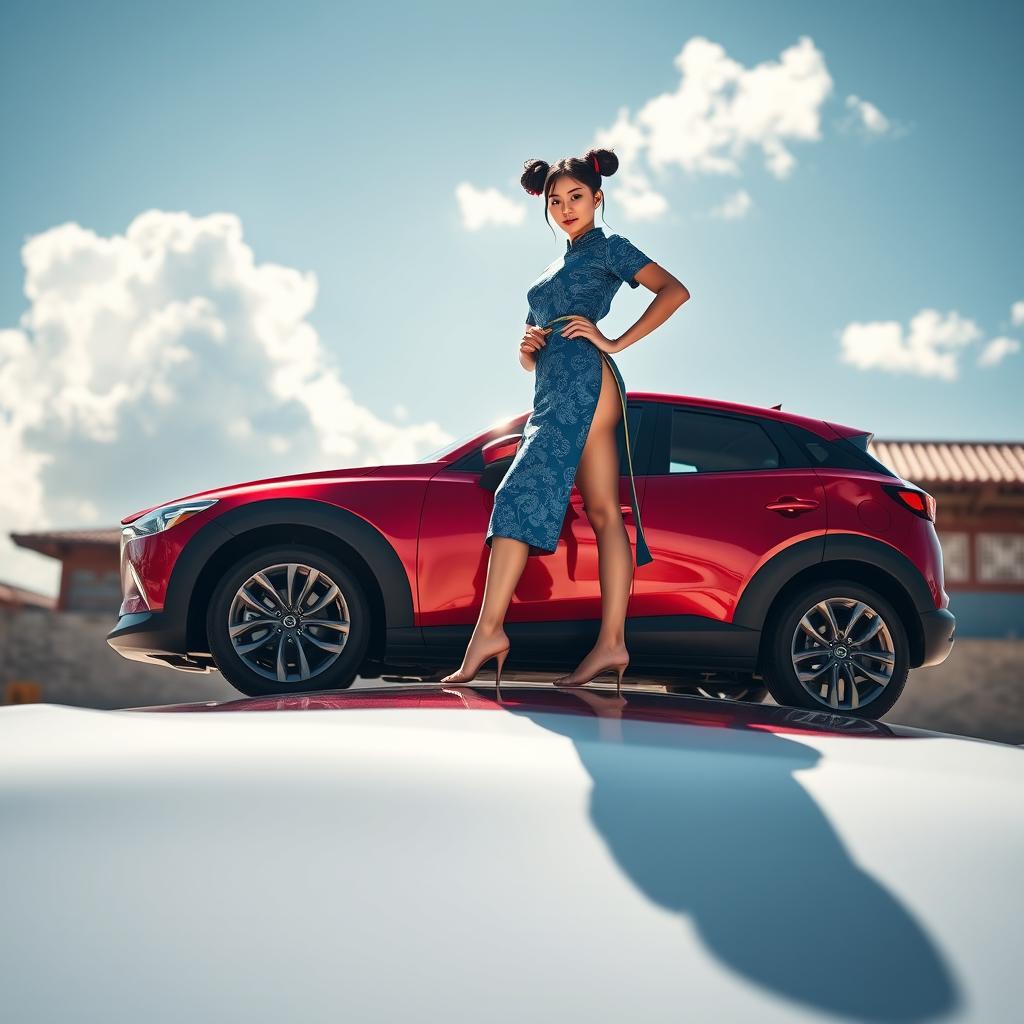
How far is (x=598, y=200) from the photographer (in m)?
2.77

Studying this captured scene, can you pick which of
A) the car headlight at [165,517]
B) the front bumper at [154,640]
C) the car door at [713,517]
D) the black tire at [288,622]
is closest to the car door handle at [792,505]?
the car door at [713,517]

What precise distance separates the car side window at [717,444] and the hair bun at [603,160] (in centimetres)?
104

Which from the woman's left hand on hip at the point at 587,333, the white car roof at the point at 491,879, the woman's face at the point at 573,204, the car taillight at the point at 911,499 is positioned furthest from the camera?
the car taillight at the point at 911,499

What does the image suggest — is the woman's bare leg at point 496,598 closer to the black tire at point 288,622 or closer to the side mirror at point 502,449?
the side mirror at point 502,449

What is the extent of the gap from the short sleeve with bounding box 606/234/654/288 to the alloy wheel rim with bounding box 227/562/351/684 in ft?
4.60

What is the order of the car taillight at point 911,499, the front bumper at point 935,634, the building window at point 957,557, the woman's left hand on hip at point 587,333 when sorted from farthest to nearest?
the building window at point 957,557
the car taillight at point 911,499
the front bumper at point 935,634
the woman's left hand on hip at point 587,333

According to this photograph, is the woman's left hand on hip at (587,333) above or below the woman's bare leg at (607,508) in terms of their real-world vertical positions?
above

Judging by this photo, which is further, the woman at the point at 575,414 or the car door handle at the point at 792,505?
the car door handle at the point at 792,505

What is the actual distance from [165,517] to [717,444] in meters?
2.08

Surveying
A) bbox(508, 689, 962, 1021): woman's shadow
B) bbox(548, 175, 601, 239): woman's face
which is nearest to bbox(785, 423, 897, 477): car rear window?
bbox(548, 175, 601, 239): woman's face

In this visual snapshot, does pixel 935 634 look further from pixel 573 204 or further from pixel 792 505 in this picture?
pixel 573 204

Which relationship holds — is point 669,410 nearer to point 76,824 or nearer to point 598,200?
point 598,200

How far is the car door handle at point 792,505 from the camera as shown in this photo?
10.5 feet

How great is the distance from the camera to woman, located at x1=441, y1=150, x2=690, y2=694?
2.54 meters
